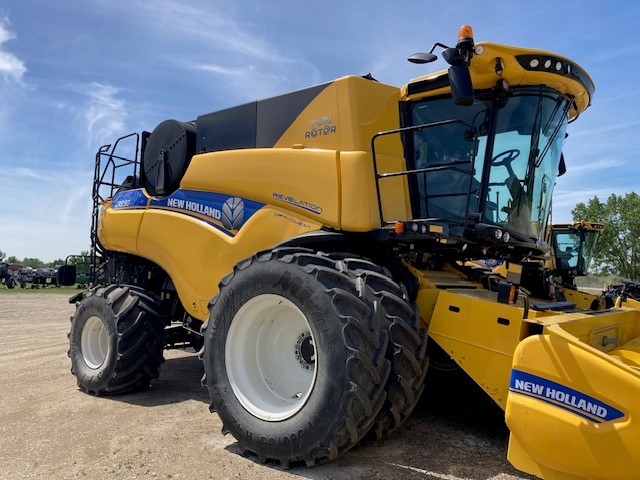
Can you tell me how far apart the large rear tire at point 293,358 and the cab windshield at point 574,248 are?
12038 millimetres

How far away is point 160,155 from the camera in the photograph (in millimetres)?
6211

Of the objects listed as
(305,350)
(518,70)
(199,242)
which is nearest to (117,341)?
(199,242)

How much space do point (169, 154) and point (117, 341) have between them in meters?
2.25

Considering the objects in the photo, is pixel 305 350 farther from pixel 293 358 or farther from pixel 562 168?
pixel 562 168

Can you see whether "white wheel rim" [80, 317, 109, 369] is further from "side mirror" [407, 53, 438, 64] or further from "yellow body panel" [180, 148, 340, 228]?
"side mirror" [407, 53, 438, 64]

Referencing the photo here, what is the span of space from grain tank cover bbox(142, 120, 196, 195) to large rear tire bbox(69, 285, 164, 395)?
1.31 m

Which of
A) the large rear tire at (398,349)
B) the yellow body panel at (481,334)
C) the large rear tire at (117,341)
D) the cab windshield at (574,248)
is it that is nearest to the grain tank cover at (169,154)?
the large rear tire at (117,341)

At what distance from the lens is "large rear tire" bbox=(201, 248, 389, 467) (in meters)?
3.24

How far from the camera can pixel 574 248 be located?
14.5m

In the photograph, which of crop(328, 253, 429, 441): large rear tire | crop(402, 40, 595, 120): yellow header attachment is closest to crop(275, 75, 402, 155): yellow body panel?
crop(402, 40, 595, 120): yellow header attachment

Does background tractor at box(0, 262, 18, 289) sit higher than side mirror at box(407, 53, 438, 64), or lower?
lower

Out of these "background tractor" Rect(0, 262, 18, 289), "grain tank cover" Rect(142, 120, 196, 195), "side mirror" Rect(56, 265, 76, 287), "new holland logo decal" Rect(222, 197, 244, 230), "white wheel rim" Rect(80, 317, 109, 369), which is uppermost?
"grain tank cover" Rect(142, 120, 196, 195)

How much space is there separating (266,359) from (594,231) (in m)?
13.2

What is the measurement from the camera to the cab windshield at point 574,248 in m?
14.1
